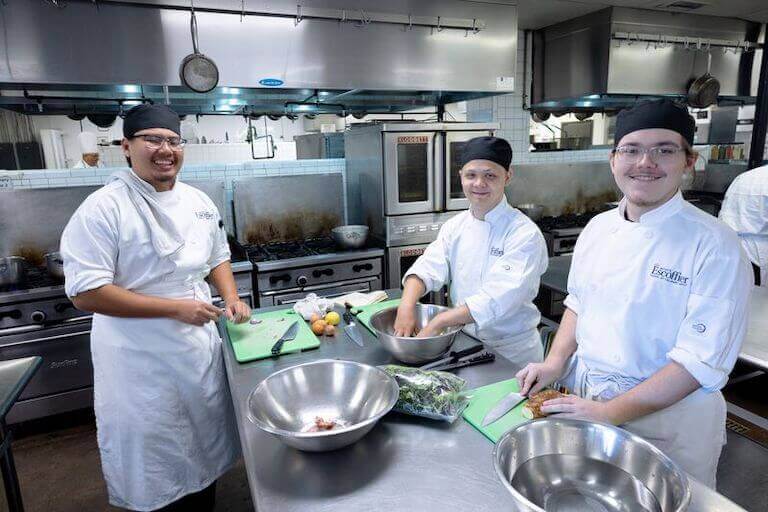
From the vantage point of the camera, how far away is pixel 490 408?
1259 mm

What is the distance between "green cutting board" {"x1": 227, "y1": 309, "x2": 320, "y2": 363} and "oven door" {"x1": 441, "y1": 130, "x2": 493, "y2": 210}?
6.51 feet

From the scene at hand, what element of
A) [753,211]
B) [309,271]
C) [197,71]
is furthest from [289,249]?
[753,211]

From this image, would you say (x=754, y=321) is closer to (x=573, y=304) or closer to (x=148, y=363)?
(x=573, y=304)

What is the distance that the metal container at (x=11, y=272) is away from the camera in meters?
2.71

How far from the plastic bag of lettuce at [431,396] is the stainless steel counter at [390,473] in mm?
31

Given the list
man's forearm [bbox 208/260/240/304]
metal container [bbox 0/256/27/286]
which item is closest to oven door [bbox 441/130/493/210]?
man's forearm [bbox 208/260/240/304]

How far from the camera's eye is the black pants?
2049 mm

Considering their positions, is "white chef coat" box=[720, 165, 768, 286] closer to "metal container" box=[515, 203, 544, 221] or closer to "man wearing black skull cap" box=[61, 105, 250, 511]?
"metal container" box=[515, 203, 544, 221]

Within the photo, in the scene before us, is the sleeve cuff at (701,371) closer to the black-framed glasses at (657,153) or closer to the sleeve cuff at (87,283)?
the black-framed glasses at (657,153)

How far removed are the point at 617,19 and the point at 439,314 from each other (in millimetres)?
3924

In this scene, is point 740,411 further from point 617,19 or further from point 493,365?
point 617,19

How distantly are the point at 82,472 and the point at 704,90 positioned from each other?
588 cm

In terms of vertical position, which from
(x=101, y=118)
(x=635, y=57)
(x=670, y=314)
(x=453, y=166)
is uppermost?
(x=635, y=57)

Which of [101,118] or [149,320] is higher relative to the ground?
[101,118]
